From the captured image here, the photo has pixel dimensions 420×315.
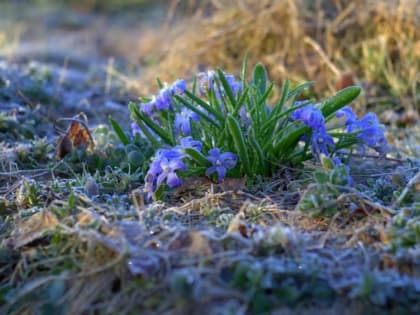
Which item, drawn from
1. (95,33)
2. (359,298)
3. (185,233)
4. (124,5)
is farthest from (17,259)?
(124,5)

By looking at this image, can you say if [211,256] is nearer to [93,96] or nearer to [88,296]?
[88,296]

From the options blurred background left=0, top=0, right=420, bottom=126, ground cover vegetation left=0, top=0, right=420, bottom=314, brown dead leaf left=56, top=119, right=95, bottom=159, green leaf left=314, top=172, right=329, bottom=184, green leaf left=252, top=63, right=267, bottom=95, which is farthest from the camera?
blurred background left=0, top=0, right=420, bottom=126

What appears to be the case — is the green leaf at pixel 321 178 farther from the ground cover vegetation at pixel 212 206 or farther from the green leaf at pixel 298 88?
the green leaf at pixel 298 88

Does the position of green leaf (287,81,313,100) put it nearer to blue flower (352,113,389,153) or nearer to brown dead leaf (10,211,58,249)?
blue flower (352,113,389,153)

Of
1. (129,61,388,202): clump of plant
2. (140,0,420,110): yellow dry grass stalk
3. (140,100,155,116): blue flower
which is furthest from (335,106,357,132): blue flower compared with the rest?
(140,0,420,110): yellow dry grass stalk

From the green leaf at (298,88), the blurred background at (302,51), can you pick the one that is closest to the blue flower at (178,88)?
the green leaf at (298,88)

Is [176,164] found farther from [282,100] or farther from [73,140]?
[73,140]
